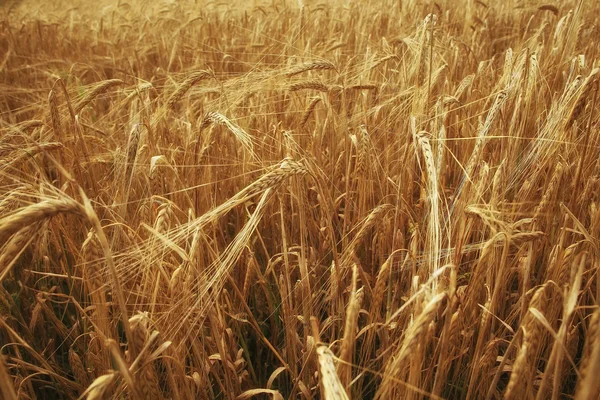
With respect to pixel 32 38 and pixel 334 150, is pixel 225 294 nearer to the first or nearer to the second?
pixel 334 150

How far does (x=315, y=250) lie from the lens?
4.76 ft

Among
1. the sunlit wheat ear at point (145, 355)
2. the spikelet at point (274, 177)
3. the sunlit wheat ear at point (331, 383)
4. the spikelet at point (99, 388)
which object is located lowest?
the sunlit wheat ear at point (145, 355)

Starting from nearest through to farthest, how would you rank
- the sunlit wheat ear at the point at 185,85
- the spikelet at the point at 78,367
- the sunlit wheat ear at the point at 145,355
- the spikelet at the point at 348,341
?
the spikelet at the point at 348,341 < the sunlit wheat ear at the point at 145,355 < the spikelet at the point at 78,367 < the sunlit wheat ear at the point at 185,85

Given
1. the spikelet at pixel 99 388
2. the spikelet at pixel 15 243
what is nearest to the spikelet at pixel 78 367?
the spikelet at pixel 15 243

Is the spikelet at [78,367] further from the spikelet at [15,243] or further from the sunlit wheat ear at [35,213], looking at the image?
the sunlit wheat ear at [35,213]

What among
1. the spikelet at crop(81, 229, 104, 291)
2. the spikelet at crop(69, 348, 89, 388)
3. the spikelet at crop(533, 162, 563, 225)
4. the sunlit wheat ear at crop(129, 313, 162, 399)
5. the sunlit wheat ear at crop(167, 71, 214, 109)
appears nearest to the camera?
the sunlit wheat ear at crop(129, 313, 162, 399)

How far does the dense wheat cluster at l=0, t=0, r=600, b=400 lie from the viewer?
0.85 m

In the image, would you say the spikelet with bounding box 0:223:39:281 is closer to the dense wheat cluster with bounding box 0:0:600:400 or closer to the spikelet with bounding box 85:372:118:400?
the dense wheat cluster with bounding box 0:0:600:400

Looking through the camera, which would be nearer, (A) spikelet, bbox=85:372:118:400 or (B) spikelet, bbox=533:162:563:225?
(A) spikelet, bbox=85:372:118:400

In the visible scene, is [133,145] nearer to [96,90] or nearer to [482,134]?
[96,90]

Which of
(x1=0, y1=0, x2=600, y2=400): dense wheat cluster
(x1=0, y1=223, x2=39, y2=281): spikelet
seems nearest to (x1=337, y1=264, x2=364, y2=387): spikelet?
(x1=0, y1=0, x2=600, y2=400): dense wheat cluster

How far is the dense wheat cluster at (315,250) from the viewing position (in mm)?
851

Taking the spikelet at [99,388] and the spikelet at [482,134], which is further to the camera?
the spikelet at [482,134]

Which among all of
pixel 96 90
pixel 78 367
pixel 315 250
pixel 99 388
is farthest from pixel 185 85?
pixel 99 388
